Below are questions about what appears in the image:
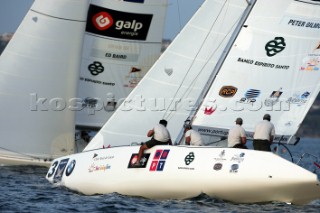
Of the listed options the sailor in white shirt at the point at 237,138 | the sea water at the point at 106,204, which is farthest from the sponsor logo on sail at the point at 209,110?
the sea water at the point at 106,204

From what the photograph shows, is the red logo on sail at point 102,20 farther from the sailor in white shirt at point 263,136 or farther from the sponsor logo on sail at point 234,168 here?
the sponsor logo on sail at point 234,168

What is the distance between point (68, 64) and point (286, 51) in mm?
7396

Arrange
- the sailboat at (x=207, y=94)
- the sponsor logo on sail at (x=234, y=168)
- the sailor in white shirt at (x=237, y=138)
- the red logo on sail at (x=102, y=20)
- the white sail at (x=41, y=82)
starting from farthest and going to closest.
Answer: the red logo on sail at (x=102, y=20) < the white sail at (x=41, y=82) < the sailboat at (x=207, y=94) < the sailor in white shirt at (x=237, y=138) < the sponsor logo on sail at (x=234, y=168)

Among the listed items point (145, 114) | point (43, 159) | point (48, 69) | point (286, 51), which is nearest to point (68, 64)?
point (48, 69)

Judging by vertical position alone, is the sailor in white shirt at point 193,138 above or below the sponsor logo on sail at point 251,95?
below

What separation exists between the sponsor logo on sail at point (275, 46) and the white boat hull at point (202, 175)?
10.8ft

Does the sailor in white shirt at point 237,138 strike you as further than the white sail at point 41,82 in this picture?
No

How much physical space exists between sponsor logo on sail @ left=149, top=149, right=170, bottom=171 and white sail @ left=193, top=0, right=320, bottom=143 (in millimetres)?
1999

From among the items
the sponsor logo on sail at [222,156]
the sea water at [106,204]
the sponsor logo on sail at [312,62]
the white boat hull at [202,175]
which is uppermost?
the sponsor logo on sail at [312,62]

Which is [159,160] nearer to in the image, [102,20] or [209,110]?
[209,110]

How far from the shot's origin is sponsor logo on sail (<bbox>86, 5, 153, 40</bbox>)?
27.2 m

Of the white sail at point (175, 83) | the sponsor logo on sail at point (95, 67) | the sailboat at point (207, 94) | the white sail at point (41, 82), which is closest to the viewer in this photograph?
the sailboat at point (207, 94)

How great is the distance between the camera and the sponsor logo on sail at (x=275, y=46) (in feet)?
67.3

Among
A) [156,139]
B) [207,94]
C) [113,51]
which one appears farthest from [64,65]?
[156,139]
